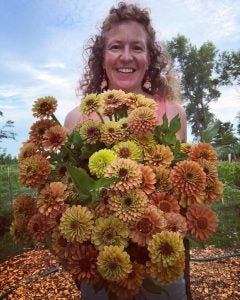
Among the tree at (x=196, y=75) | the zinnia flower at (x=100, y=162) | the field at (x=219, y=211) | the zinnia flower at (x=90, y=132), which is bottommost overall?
the field at (x=219, y=211)

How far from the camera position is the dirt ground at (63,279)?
12.0 feet

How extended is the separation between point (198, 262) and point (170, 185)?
11.4 feet

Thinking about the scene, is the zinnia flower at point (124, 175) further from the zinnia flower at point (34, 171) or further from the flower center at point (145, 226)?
the zinnia flower at point (34, 171)

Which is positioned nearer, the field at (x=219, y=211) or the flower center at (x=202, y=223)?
the flower center at (x=202, y=223)

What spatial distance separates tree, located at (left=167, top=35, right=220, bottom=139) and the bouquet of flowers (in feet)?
76.4

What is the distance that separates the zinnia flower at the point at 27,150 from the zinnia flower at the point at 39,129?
0.04 feet

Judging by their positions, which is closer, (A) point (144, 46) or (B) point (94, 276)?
(B) point (94, 276)

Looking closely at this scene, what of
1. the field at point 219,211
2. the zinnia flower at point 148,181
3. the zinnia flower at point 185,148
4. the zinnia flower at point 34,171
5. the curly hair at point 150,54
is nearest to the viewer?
the zinnia flower at point 148,181

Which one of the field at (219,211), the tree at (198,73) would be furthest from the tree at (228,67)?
the field at (219,211)

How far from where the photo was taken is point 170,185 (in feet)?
3.41

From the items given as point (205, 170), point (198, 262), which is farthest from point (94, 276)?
point (198, 262)

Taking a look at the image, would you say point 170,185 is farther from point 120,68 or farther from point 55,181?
point 120,68

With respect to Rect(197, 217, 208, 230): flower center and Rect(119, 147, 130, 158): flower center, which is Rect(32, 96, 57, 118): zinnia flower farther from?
Rect(197, 217, 208, 230): flower center

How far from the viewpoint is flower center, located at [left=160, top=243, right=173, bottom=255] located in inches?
36.6
